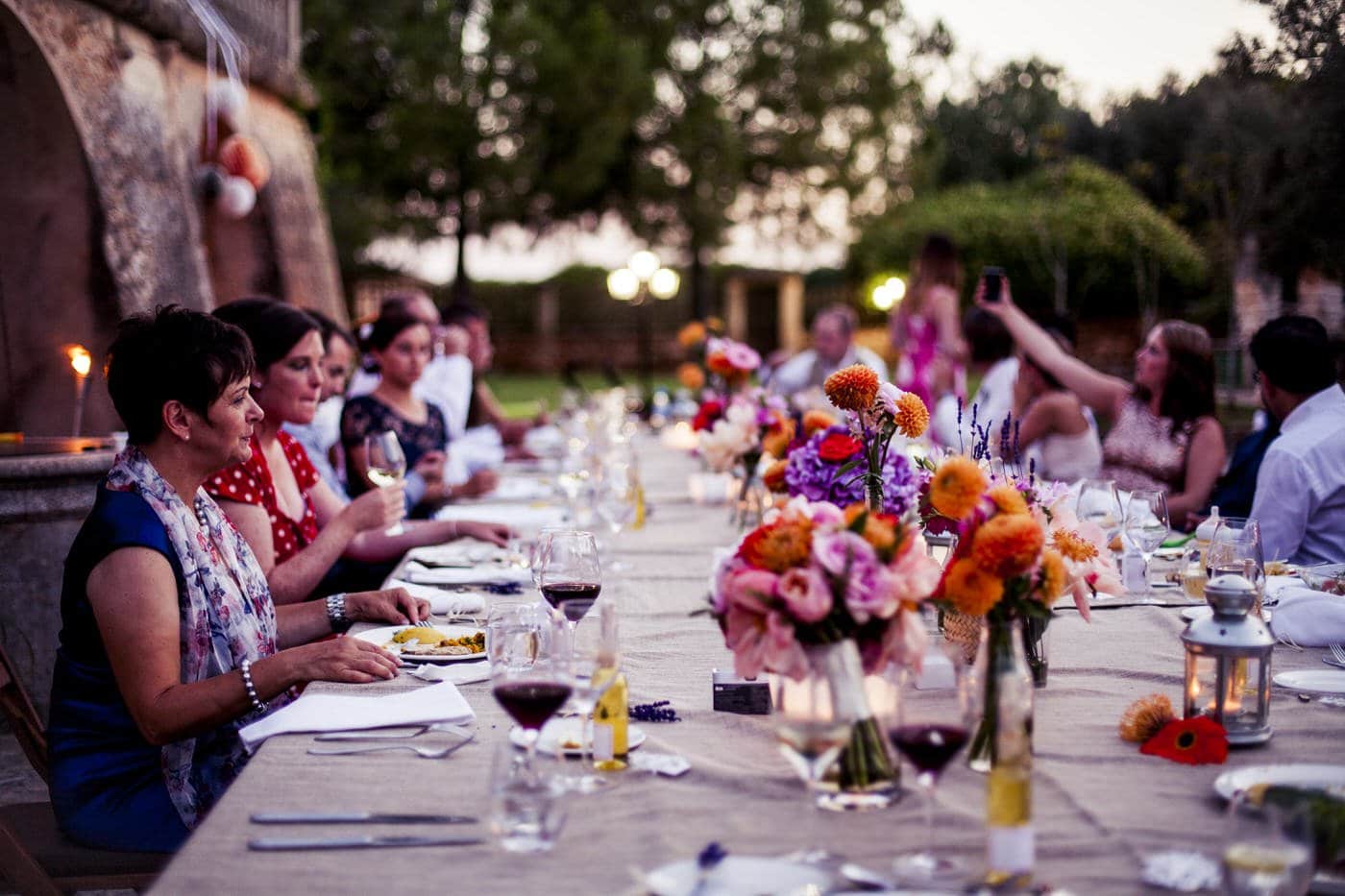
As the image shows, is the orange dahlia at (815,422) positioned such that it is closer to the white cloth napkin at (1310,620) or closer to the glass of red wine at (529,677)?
the white cloth napkin at (1310,620)

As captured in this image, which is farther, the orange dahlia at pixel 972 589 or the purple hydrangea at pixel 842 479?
the purple hydrangea at pixel 842 479

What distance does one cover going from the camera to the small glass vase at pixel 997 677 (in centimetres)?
143

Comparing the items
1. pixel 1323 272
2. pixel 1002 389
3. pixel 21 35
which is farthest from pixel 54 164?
pixel 1323 272

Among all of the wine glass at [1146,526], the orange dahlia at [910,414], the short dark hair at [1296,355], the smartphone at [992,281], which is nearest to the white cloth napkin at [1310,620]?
the wine glass at [1146,526]

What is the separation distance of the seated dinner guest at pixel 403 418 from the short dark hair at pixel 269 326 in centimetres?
120

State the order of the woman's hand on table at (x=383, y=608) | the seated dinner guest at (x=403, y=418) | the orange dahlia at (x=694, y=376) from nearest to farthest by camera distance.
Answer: the woman's hand on table at (x=383, y=608) < the seated dinner guest at (x=403, y=418) < the orange dahlia at (x=694, y=376)

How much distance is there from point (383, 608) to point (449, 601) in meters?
0.18

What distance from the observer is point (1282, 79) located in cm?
507

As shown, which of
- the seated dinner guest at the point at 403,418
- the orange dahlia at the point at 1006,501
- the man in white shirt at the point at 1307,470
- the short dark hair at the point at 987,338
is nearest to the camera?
the orange dahlia at the point at 1006,501

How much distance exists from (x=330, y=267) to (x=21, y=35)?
511 centimetres

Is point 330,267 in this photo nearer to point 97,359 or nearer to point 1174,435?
point 97,359

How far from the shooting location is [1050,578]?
1599mm

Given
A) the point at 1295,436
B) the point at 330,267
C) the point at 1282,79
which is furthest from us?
the point at 330,267

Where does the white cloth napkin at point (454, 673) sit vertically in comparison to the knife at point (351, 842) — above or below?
above
